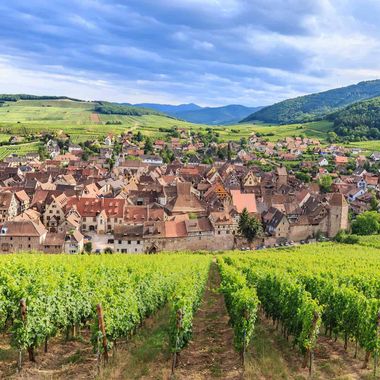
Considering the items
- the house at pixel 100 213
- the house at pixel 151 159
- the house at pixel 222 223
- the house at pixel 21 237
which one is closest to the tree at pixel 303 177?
the house at pixel 151 159

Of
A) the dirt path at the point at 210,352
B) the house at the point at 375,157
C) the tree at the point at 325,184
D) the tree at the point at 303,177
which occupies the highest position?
the house at the point at 375,157

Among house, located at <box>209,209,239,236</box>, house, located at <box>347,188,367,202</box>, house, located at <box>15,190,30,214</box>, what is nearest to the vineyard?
house, located at <box>209,209,239,236</box>

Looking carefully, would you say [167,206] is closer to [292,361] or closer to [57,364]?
[292,361]

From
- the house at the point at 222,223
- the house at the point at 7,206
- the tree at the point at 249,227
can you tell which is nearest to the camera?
the house at the point at 222,223

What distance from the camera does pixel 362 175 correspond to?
144125mm

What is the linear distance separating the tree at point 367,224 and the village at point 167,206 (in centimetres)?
240

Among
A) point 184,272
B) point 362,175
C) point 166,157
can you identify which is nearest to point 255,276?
point 184,272

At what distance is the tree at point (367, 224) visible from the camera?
89.7 meters

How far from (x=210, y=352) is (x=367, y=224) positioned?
249 ft

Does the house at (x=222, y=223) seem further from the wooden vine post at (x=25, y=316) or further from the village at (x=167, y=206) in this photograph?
the wooden vine post at (x=25, y=316)

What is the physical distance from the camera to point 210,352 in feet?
78.3

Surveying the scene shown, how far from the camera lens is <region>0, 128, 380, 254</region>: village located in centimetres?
7375

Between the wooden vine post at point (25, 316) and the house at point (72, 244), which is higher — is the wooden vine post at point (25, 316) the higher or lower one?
the higher one

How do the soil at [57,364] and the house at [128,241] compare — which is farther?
the house at [128,241]
